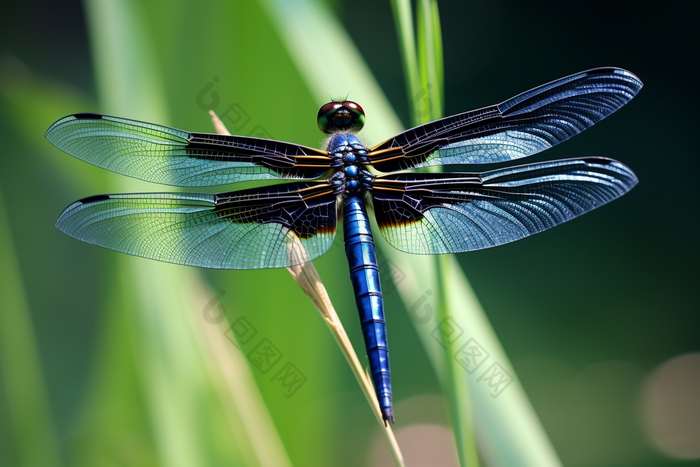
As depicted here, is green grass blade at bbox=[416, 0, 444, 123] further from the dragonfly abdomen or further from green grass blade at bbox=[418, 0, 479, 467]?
the dragonfly abdomen

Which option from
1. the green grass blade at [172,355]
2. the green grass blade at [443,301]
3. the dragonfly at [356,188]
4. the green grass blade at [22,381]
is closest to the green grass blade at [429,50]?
the green grass blade at [443,301]

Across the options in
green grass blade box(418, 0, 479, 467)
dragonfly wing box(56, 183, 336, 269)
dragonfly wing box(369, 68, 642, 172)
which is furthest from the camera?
dragonfly wing box(369, 68, 642, 172)

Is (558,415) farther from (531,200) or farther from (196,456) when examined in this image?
(196,456)

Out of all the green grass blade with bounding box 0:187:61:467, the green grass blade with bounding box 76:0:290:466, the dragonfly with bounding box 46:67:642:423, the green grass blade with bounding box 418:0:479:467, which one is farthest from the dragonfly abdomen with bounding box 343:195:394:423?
the green grass blade with bounding box 0:187:61:467

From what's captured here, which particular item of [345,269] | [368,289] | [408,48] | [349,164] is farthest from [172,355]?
[345,269]

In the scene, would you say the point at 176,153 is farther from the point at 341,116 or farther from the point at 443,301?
the point at 443,301

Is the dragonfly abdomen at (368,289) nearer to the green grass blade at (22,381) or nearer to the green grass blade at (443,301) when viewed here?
the green grass blade at (443,301)
